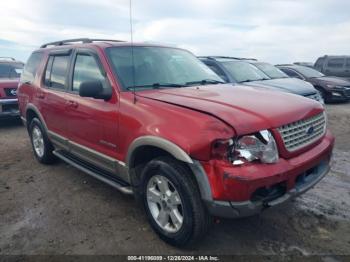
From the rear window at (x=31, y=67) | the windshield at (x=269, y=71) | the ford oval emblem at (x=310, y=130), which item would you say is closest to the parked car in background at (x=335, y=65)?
the windshield at (x=269, y=71)

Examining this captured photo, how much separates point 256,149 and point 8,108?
7.73 metres

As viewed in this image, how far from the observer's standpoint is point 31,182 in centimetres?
489

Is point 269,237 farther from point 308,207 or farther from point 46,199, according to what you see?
point 46,199

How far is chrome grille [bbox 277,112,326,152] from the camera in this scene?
2.90m

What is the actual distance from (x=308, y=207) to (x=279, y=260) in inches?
46.4

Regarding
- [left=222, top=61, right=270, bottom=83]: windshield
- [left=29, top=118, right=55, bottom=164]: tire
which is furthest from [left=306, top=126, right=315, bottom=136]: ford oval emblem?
[left=222, top=61, right=270, bottom=83]: windshield

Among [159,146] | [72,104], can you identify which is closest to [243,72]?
[72,104]

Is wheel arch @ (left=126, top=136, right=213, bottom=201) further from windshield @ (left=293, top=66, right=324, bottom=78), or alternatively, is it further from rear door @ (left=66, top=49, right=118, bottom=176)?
windshield @ (left=293, top=66, right=324, bottom=78)

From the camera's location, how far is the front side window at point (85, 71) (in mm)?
3910

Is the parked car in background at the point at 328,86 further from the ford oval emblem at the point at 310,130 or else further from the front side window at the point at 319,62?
the ford oval emblem at the point at 310,130

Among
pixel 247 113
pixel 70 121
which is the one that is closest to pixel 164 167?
pixel 247 113

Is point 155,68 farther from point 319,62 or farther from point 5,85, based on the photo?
point 319,62

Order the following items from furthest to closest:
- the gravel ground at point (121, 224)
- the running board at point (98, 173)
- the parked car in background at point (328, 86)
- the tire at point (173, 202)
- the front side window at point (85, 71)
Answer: the parked car in background at point (328, 86), the front side window at point (85, 71), the running board at point (98, 173), the gravel ground at point (121, 224), the tire at point (173, 202)

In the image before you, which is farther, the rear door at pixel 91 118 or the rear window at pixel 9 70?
the rear window at pixel 9 70
